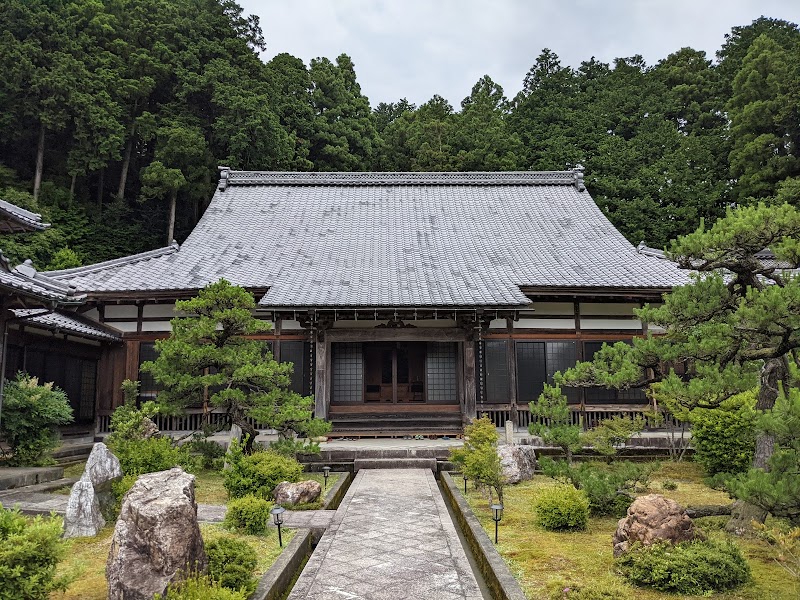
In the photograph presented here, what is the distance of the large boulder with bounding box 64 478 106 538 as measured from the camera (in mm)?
7047

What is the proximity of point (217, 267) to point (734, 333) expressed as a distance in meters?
14.7

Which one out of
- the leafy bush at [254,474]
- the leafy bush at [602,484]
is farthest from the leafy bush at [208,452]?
the leafy bush at [602,484]

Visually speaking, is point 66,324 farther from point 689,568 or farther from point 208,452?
point 689,568

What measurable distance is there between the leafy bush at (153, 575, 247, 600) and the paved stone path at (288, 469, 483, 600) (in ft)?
3.18

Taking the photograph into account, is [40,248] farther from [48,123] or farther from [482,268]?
[482,268]

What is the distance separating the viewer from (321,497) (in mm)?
9336

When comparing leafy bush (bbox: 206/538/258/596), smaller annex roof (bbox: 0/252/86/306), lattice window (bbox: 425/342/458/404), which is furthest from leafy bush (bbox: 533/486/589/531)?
smaller annex roof (bbox: 0/252/86/306)

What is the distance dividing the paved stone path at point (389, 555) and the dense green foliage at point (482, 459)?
746mm

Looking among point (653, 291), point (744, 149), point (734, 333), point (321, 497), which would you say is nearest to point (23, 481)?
point (321, 497)

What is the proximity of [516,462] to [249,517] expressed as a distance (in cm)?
563

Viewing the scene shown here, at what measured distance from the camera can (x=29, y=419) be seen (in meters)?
11.1

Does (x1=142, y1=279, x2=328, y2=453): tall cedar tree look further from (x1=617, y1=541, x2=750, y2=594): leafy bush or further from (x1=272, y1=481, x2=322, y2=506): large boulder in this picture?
(x1=617, y1=541, x2=750, y2=594): leafy bush

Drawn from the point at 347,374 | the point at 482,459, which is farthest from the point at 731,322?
the point at 347,374

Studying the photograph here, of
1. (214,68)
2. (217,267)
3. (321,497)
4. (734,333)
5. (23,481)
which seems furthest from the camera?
(214,68)
